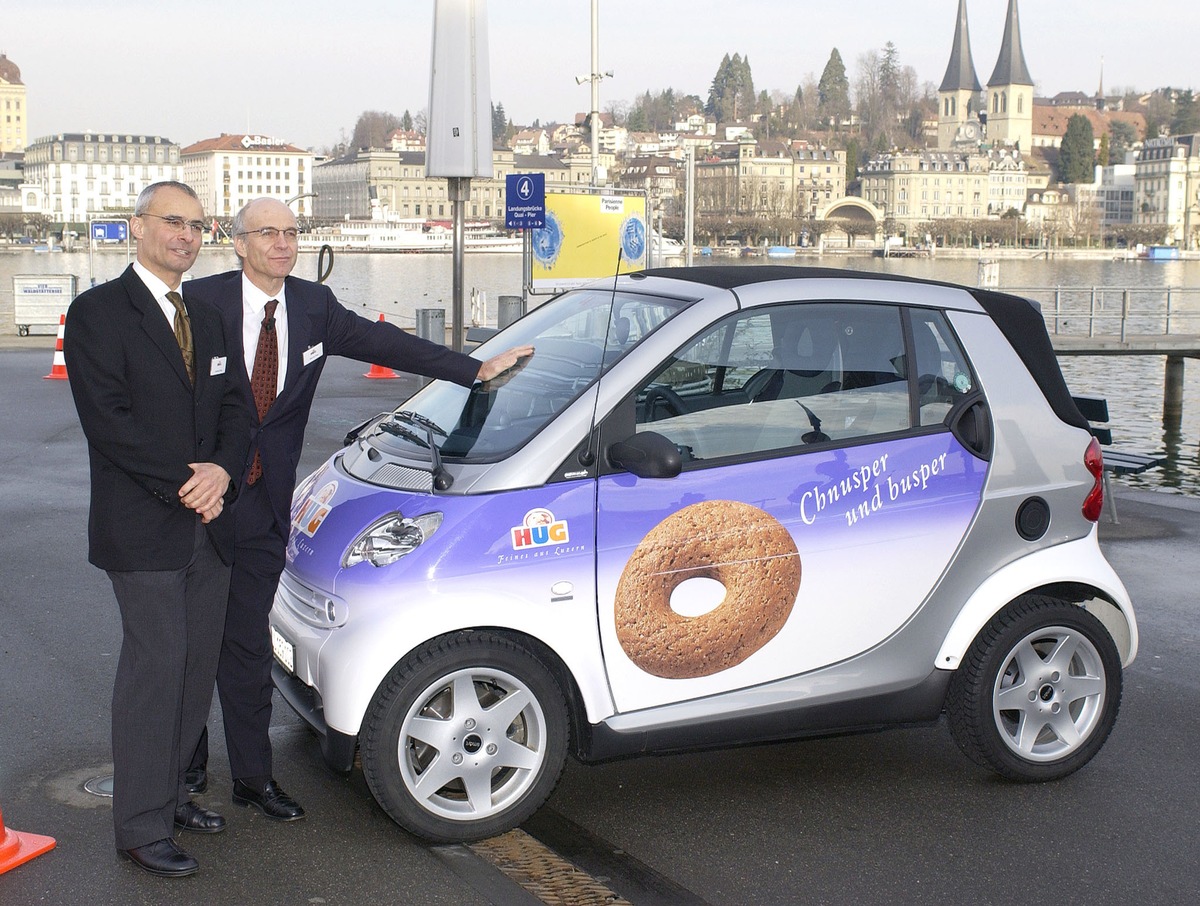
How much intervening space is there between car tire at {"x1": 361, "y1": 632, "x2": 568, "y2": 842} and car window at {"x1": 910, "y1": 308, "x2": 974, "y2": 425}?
5.44 feet

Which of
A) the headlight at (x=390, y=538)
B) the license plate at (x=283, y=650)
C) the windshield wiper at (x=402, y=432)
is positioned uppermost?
the windshield wiper at (x=402, y=432)

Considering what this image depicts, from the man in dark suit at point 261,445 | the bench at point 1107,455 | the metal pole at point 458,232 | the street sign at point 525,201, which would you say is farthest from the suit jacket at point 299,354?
the street sign at point 525,201

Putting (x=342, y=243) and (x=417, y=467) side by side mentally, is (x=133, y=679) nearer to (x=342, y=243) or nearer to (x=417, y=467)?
(x=417, y=467)

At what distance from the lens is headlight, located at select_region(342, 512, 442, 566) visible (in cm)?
415

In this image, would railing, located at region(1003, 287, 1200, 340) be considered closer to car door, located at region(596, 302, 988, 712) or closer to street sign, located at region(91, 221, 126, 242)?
car door, located at region(596, 302, 988, 712)

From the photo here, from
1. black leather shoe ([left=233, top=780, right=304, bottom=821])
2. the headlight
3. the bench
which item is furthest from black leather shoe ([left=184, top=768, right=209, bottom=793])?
the bench

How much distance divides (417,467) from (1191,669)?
383 cm

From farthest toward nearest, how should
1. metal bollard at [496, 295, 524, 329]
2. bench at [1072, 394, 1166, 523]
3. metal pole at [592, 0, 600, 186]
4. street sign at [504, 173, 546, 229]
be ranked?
metal pole at [592, 0, 600, 186] < metal bollard at [496, 295, 524, 329] < street sign at [504, 173, 546, 229] < bench at [1072, 394, 1166, 523]

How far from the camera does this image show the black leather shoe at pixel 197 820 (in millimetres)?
4277

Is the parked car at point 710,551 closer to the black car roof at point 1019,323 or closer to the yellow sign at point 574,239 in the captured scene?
the black car roof at point 1019,323

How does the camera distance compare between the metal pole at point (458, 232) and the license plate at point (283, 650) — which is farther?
the metal pole at point (458, 232)

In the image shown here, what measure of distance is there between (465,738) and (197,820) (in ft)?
2.97

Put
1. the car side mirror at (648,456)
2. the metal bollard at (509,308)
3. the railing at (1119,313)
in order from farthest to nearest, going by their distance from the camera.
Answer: the railing at (1119,313)
the metal bollard at (509,308)
the car side mirror at (648,456)

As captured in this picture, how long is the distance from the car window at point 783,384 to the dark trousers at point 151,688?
1.51 m
